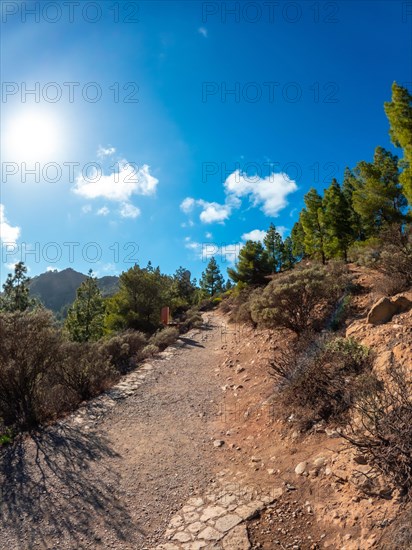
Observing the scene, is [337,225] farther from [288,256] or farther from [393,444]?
[393,444]

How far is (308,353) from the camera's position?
24.1ft

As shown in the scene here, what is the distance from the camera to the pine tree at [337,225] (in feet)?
86.0

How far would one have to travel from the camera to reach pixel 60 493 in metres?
4.86

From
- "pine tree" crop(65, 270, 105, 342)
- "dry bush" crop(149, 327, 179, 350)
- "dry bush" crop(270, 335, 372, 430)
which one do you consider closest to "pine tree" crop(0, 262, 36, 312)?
"pine tree" crop(65, 270, 105, 342)

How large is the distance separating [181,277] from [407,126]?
137 feet

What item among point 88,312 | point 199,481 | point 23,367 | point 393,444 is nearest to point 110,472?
→ point 199,481

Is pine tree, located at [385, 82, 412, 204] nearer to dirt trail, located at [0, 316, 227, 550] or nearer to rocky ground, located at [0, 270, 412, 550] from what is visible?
rocky ground, located at [0, 270, 412, 550]

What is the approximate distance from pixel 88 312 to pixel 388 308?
21655 millimetres

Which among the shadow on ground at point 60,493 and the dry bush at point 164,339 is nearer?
the shadow on ground at point 60,493

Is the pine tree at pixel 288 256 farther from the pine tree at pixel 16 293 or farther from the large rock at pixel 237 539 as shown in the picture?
the large rock at pixel 237 539

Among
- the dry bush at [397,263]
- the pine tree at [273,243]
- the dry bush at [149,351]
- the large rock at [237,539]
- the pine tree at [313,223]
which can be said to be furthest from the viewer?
the pine tree at [273,243]

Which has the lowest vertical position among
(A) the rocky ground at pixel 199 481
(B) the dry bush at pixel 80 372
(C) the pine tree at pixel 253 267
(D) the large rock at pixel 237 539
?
(D) the large rock at pixel 237 539

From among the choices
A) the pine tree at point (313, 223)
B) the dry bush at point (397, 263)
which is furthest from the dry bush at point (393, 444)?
the pine tree at point (313, 223)

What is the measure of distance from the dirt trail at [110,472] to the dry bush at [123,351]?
329 centimetres
